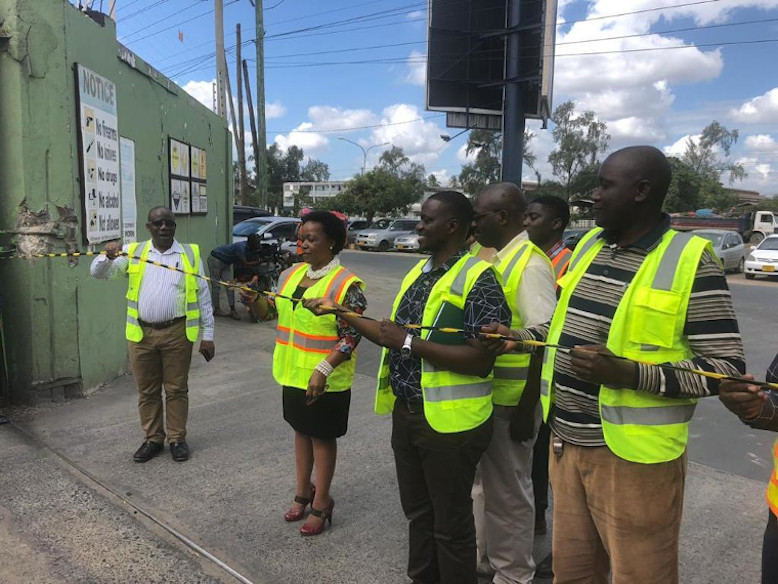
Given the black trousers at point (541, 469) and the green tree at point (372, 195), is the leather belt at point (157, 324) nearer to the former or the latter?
the black trousers at point (541, 469)

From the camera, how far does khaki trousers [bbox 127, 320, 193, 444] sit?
412 centimetres

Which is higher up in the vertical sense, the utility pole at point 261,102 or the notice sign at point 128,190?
the utility pole at point 261,102

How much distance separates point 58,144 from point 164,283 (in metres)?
2.10

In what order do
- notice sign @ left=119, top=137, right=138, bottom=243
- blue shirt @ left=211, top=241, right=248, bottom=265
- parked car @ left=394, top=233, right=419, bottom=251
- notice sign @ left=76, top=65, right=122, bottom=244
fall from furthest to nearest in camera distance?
parked car @ left=394, top=233, right=419, bottom=251 < blue shirt @ left=211, top=241, right=248, bottom=265 < notice sign @ left=119, top=137, right=138, bottom=243 < notice sign @ left=76, top=65, right=122, bottom=244

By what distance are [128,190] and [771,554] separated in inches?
265

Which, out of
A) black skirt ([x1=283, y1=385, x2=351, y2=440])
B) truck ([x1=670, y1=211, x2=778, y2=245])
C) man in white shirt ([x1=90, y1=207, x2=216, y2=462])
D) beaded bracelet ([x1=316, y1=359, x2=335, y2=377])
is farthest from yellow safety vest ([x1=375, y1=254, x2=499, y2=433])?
truck ([x1=670, y1=211, x2=778, y2=245])

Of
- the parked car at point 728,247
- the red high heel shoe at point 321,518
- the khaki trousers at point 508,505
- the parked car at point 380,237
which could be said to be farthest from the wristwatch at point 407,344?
the parked car at point 380,237

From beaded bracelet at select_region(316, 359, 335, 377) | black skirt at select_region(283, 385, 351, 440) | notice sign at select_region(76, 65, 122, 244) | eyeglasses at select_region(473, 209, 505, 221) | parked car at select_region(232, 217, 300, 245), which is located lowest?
black skirt at select_region(283, 385, 351, 440)

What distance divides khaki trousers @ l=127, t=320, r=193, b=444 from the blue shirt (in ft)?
19.2

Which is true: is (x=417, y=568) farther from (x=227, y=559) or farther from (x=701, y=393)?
(x=701, y=393)

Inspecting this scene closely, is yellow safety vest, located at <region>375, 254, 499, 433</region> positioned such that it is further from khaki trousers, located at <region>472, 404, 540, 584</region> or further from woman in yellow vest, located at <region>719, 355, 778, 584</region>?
woman in yellow vest, located at <region>719, 355, 778, 584</region>

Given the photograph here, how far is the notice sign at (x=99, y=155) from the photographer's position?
5.45m

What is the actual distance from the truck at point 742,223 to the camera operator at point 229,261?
75.2ft

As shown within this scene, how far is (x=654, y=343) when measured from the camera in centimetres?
180
